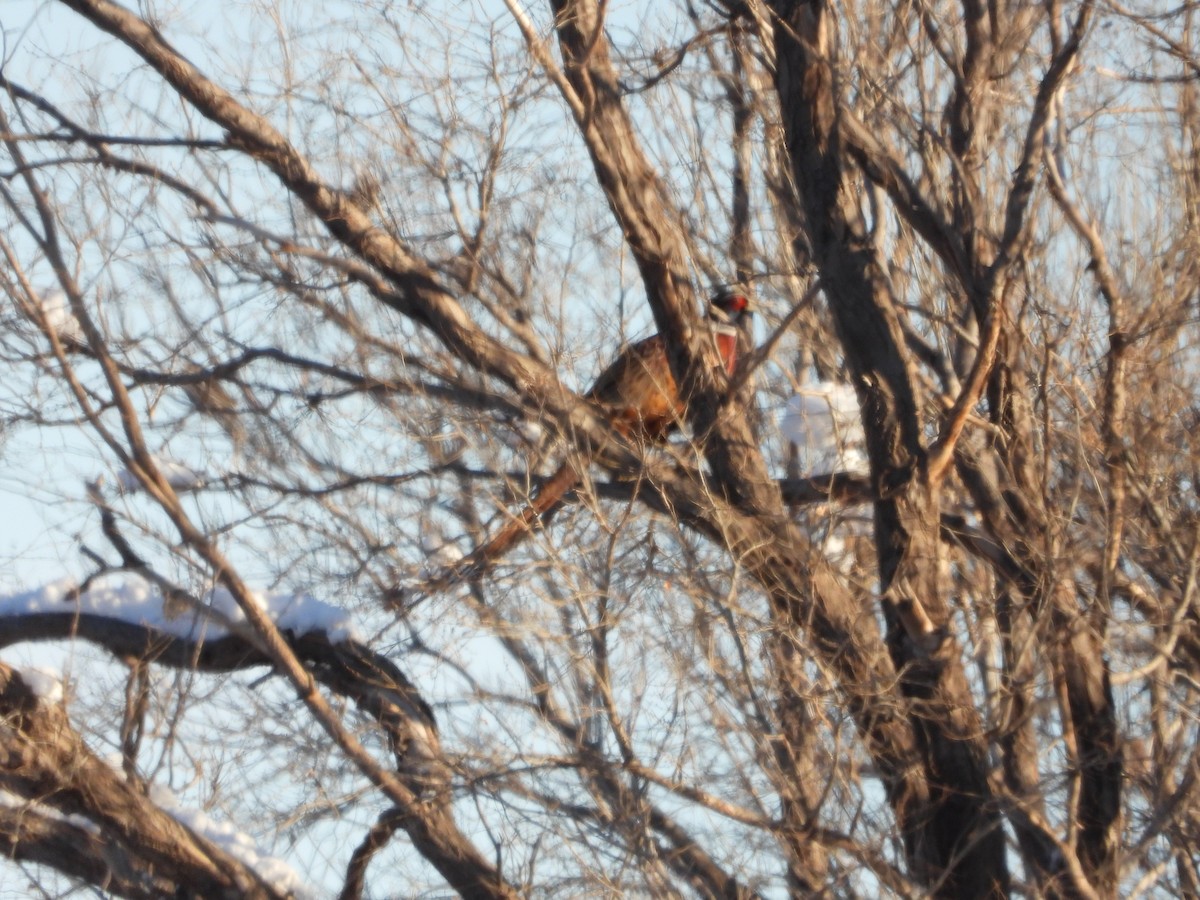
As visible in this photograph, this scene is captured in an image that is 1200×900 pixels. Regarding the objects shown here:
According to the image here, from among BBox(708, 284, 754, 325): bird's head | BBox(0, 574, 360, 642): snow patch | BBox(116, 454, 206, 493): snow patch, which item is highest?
BBox(708, 284, 754, 325): bird's head

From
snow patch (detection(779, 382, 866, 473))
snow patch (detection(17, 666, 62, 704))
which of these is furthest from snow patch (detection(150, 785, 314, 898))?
snow patch (detection(779, 382, 866, 473))

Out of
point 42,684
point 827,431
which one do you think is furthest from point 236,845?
point 827,431

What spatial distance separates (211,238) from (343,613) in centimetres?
158

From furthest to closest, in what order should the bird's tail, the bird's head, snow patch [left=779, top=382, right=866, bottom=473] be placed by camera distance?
the bird's head < snow patch [left=779, top=382, right=866, bottom=473] < the bird's tail

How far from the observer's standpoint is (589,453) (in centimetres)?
511

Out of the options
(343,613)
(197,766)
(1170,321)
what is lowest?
(197,766)

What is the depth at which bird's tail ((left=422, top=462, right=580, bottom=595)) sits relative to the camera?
518cm

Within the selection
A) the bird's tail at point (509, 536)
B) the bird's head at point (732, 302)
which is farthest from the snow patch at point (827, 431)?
the bird's head at point (732, 302)

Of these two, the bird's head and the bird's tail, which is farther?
the bird's head

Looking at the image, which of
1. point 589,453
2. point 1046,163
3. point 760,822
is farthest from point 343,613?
point 1046,163

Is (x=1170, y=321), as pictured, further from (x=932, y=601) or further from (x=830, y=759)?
(x=830, y=759)

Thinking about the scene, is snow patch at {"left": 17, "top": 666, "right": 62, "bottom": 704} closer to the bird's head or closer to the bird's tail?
the bird's tail

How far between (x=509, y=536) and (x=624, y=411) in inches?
31.0

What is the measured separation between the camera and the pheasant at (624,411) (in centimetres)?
520
